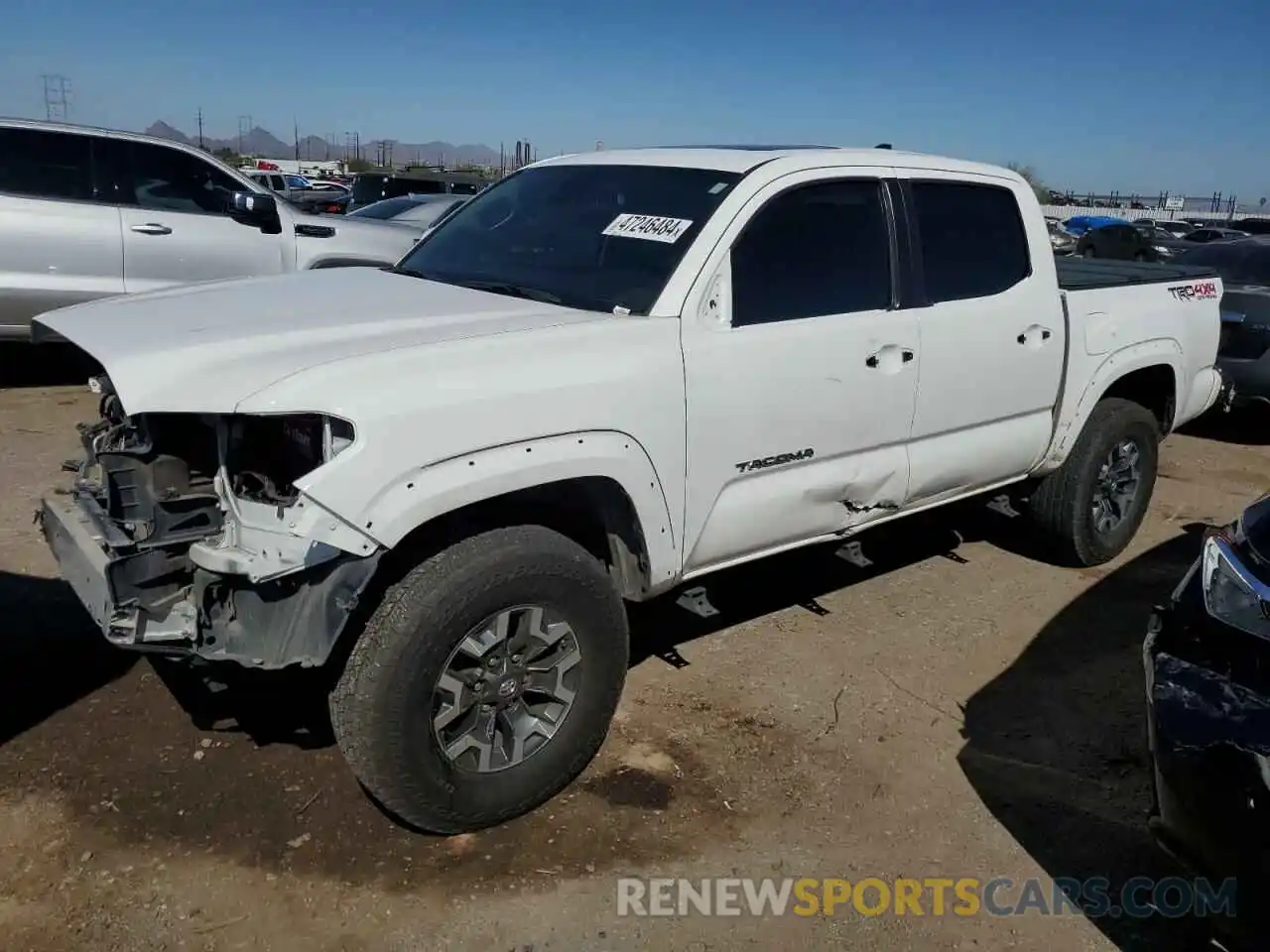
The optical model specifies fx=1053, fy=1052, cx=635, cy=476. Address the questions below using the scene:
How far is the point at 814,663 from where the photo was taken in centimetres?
427

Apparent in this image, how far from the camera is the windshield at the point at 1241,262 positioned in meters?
8.71

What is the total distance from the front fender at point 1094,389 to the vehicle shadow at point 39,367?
7.04 meters

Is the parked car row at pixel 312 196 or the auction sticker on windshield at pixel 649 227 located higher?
the parked car row at pixel 312 196

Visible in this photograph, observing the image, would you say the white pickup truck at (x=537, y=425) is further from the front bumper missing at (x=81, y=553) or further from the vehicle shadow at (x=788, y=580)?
the vehicle shadow at (x=788, y=580)

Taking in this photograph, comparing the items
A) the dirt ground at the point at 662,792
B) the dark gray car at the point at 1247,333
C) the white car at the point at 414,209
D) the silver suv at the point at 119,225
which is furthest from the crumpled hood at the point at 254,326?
the white car at the point at 414,209

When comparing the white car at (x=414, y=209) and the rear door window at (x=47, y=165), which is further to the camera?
the white car at (x=414, y=209)

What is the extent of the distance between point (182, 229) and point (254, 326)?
5.65m

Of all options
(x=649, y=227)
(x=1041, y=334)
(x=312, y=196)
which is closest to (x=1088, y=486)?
(x=1041, y=334)

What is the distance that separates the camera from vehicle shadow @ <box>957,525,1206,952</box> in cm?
309

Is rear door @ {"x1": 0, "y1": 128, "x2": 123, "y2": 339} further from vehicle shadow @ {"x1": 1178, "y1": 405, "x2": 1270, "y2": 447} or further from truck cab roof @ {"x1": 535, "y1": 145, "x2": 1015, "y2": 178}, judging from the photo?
vehicle shadow @ {"x1": 1178, "y1": 405, "x2": 1270, "y2": 447}

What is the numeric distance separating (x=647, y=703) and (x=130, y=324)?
2.15 meters

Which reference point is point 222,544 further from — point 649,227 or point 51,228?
point 51,228
